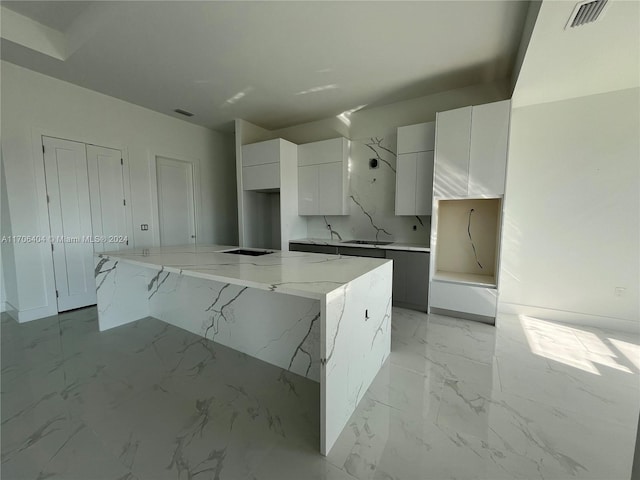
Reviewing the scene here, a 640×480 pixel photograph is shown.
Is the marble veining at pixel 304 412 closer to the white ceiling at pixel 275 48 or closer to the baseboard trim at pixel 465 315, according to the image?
the baseboard trim at pixel 465 315

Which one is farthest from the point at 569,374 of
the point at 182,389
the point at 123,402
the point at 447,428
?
the point at 123,402

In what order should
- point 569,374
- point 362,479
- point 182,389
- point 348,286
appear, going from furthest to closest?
1. point 569,374
2. point 182,389
3. point 348,286
4. point 362,479

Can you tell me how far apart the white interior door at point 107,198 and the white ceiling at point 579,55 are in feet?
14.8

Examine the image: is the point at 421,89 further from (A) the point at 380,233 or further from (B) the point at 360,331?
(B) the point at 360,331

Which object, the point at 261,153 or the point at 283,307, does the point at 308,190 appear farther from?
the point at 283,307

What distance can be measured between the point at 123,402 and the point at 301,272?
1393mm

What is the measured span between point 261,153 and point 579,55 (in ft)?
11.4

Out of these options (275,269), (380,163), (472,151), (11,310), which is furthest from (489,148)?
(11,310)

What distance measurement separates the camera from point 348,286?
1.37 metres

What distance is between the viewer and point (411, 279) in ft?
10.2

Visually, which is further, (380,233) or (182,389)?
(380,233)

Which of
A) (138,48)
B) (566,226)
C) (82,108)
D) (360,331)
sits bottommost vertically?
(360,331)

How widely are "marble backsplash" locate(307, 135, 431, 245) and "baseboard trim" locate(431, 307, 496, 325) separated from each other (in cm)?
90

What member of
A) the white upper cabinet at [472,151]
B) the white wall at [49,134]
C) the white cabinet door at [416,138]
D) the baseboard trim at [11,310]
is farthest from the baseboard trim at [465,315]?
the baseboard trim at [11,310]
